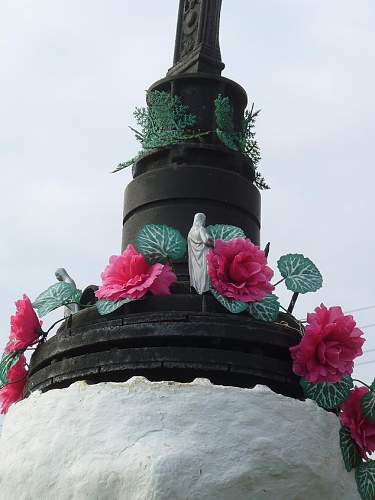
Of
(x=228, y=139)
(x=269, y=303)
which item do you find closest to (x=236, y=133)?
(x=228, y=139)

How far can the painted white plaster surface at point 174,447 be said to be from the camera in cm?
873

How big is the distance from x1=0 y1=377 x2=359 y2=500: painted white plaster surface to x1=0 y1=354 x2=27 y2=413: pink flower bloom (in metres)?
1.61

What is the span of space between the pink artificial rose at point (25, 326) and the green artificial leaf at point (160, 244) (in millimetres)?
1535

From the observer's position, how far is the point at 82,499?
29.1 feet

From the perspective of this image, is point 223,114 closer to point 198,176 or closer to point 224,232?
point 198,176

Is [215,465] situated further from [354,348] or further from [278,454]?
[354,348]

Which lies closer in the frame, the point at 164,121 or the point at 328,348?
the point at 328,348

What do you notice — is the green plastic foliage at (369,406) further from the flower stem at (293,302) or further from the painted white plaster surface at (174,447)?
the flower stem at (293,302)

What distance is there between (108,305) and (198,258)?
1073mm

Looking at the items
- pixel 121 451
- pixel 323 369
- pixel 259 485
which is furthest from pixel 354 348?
pixel 121 451

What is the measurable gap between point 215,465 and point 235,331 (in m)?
1.50

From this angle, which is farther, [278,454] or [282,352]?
[282,352]

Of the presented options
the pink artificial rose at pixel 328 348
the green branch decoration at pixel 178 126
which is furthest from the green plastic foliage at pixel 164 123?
the pink artificial rose at pixel 328 348

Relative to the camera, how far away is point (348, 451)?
32.1 feet
